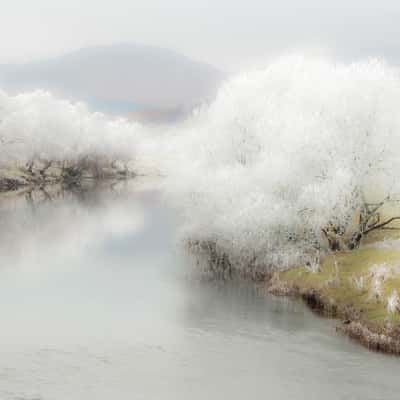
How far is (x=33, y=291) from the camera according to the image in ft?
135

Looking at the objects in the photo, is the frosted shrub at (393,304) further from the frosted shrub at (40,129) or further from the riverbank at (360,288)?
the frosted shrub at (40,129)

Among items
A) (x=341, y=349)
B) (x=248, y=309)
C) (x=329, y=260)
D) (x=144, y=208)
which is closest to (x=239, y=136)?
(x=329, y=260)

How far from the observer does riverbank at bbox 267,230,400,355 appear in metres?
31.7

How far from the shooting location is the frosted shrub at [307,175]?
41.9 m

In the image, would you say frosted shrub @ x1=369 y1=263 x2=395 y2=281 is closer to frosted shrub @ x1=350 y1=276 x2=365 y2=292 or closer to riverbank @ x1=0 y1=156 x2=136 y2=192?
frosted shrub @ x1=350 y1=276 x2=365 y2=292

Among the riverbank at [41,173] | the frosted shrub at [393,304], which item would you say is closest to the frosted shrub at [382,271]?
the frosted shrub at [393,304]

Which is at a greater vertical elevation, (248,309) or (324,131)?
(324,131)

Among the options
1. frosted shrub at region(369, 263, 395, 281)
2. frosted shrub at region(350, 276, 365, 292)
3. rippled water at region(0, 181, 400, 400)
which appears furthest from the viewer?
frosted shrub at region(350, 276, 365, 292)

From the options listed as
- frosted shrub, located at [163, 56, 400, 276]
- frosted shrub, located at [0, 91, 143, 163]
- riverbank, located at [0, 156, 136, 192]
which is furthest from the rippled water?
frosted shrub, located at [0, 91, 143, 163]

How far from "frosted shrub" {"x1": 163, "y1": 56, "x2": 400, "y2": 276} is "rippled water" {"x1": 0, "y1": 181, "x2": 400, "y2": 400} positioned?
3.94m

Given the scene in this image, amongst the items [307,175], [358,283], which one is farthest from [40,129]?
[358,283]

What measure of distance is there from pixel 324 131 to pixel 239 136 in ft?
37.2

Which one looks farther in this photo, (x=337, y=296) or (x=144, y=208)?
(x=144, y=208)

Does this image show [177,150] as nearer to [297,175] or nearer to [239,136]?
[239,136]
